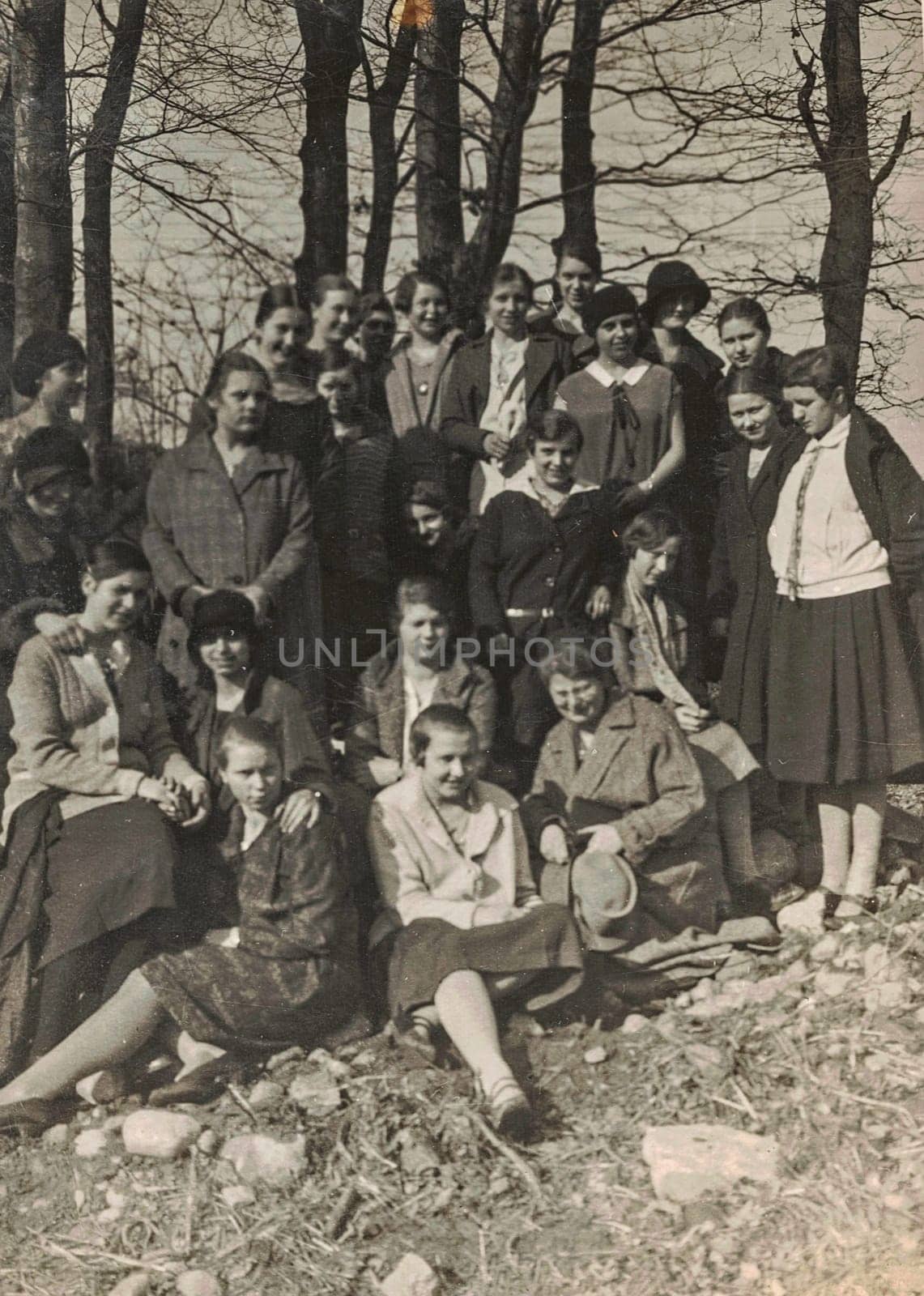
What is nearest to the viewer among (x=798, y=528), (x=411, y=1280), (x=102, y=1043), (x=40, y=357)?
(x=411, y=1280)

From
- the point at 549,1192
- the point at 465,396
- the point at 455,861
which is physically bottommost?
the point at 549,1192

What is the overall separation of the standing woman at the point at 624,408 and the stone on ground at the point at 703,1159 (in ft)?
5.12

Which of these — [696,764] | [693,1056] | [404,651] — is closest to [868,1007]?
[693,1056]

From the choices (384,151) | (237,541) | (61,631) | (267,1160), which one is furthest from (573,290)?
(267,1160)

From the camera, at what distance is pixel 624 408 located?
3.38 m

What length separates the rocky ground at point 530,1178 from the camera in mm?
3021

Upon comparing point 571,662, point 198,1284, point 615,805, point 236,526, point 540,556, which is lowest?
point 198,1284

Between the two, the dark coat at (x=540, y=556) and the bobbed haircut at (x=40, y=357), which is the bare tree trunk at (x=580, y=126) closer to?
the dark coat at (x=540, y=556)

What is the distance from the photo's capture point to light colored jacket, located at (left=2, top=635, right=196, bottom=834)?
3.23m

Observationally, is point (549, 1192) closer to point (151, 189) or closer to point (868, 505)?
point (868, 505)

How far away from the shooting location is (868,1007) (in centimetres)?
335

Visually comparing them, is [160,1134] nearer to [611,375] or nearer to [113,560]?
[113,560]

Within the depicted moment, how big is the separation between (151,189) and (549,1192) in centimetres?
266

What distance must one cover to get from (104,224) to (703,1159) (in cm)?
275
